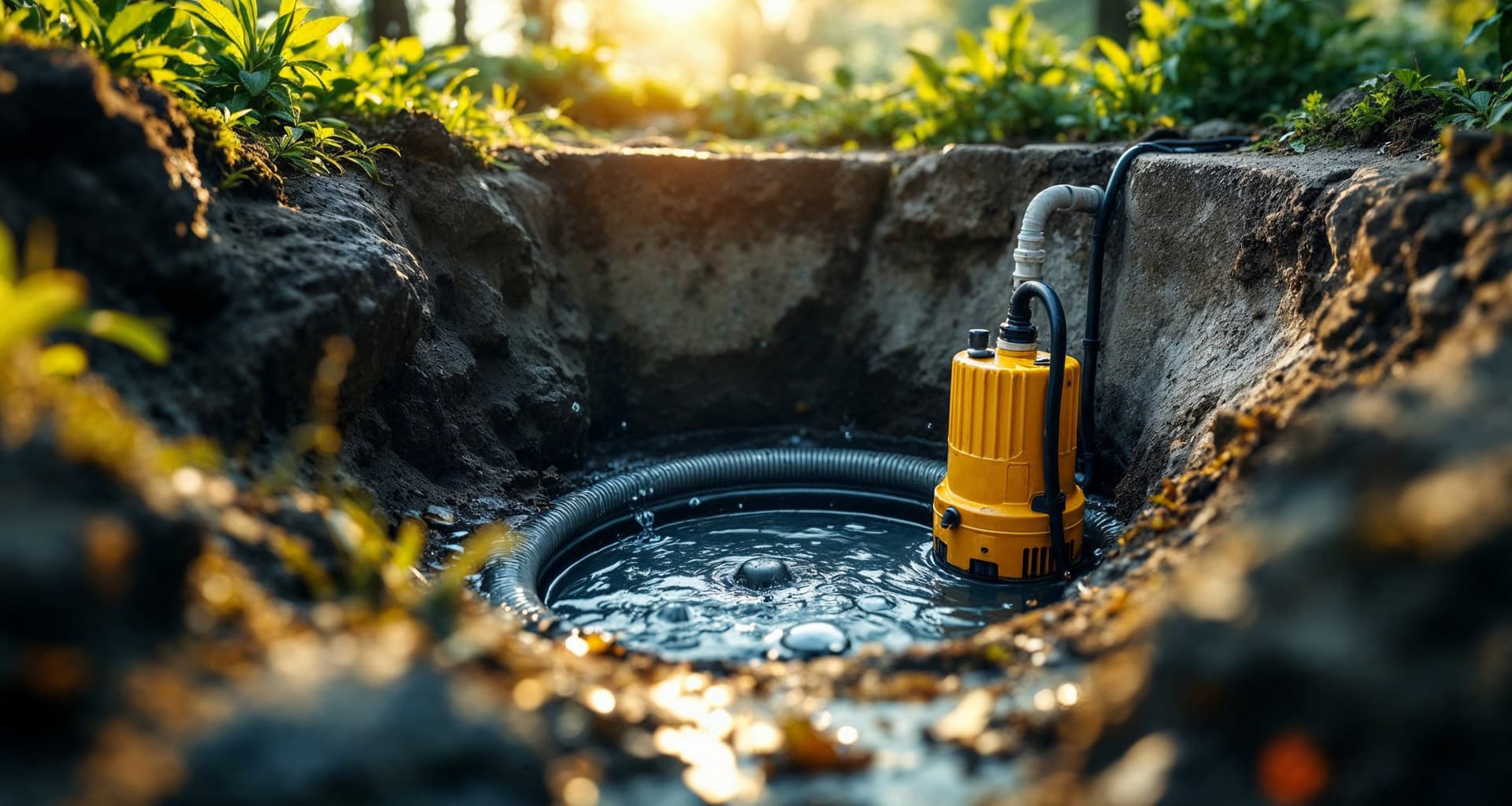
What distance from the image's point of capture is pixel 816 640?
360 centimetres

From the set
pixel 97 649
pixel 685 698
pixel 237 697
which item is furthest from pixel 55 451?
pixel 685 698

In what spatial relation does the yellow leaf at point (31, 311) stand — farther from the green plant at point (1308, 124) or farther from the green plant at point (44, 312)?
the green plant at point (1308, 124)

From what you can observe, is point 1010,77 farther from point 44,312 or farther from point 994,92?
point 44,312

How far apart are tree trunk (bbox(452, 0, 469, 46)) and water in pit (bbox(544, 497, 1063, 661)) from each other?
5.65 meters

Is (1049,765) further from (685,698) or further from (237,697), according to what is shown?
(237,697)

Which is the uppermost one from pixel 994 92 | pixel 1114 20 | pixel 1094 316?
pixel 1114 20

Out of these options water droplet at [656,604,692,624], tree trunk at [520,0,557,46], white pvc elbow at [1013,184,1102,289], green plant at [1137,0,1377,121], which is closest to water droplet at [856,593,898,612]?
water droplet at [656,604,692,624]

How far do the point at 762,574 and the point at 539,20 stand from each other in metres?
7.92

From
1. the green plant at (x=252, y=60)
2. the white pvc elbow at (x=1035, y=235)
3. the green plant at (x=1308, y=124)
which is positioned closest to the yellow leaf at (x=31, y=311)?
the green plant at (x=252, y=60)

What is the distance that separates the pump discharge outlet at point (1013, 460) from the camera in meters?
4.16

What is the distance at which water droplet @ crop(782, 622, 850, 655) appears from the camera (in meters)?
3.56

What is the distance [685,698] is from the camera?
264 centimetres

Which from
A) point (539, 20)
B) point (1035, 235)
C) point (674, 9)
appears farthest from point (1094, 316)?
point (674, 9)

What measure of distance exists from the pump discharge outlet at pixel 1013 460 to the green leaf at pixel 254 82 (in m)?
3.24
